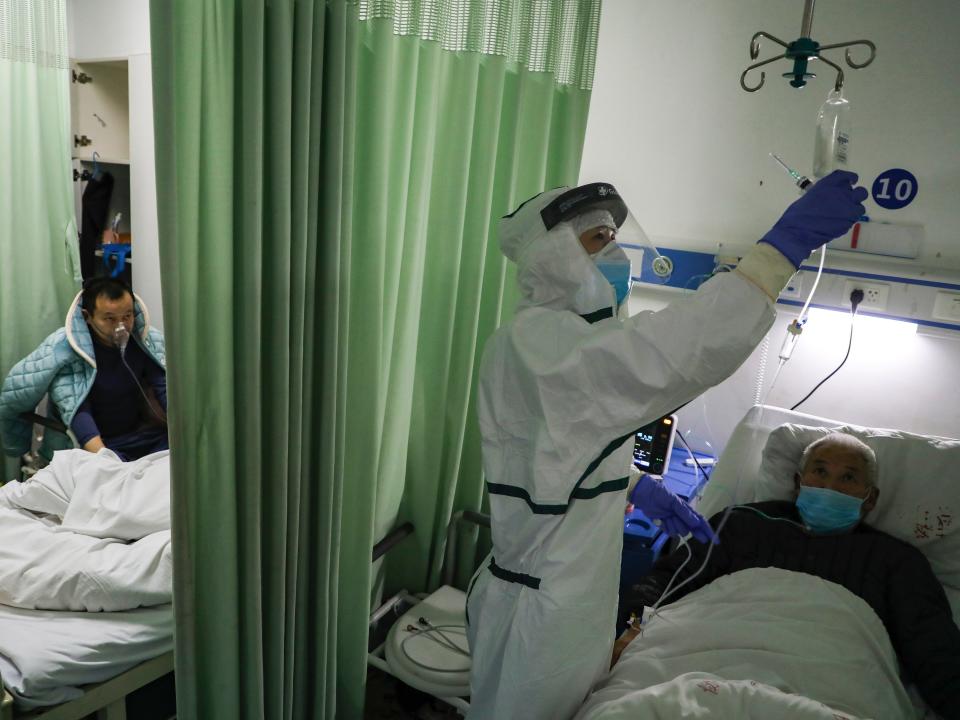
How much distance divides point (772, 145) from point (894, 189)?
1.46 feet

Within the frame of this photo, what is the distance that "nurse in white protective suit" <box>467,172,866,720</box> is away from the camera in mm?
1274

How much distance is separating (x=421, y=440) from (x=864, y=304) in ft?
5.36

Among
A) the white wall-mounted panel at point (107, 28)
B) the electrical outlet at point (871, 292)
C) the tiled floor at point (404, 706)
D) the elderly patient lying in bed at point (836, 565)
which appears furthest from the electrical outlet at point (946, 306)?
the white wall-mounted panel at point (107, 28)

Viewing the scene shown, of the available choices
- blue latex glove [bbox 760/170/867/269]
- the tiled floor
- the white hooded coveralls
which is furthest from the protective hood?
the tiled floor

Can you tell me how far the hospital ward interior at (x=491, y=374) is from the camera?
4.21 feet

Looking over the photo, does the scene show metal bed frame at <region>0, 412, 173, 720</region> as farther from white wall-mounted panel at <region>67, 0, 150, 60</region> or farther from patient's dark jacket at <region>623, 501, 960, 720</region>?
white wall-mounted panel at <region>67, 0, 150, 60</region>

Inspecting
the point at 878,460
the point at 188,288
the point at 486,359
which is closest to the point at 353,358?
the point at 486,359

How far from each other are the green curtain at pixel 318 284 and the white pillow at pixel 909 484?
1.00 meters

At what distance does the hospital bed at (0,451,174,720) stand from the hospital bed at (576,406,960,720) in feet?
3.29

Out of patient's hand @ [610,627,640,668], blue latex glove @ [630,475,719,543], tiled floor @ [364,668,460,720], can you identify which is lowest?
tiled floor @ [364,668,460,720]

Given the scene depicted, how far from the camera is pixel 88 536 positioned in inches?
72.4

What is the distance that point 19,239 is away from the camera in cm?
286

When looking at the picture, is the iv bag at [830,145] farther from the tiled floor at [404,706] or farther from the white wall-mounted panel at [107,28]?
the white wall-mounted panel at [107,28]

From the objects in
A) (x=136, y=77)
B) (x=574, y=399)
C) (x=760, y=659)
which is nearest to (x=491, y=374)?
(x=574, y=399)
